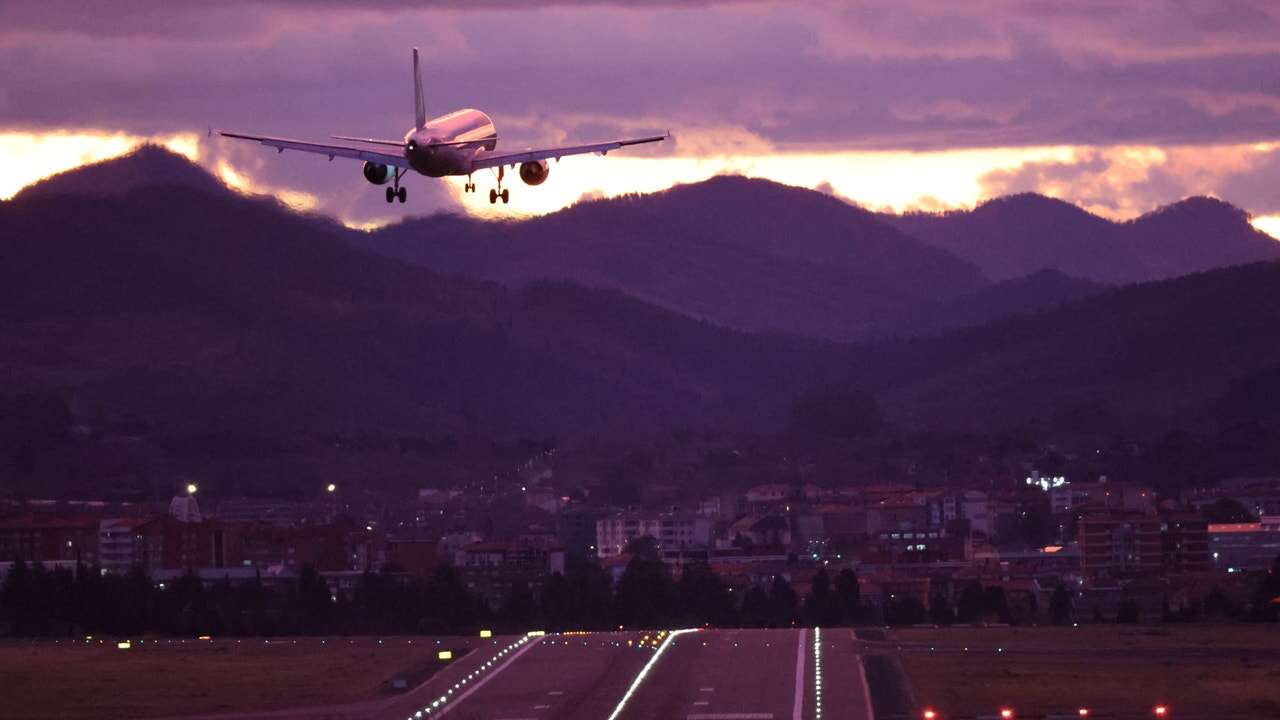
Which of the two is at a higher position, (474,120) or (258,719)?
(474,120)

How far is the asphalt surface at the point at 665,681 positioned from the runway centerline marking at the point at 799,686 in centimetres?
4

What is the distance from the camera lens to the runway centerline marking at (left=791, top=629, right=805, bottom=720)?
97.2 m

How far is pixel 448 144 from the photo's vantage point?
87062 millimetres

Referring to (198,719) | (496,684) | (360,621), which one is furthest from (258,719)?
(360,621)

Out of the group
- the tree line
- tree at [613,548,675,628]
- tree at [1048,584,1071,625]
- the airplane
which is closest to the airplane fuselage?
the airplane

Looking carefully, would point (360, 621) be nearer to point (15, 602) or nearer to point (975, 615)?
point (15, 602)

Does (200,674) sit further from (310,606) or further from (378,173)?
(310,606)

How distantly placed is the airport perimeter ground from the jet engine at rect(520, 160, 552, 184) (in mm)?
20749

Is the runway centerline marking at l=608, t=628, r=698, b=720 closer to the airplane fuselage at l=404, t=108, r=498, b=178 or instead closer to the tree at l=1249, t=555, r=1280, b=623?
the airplane fuselage at l=404, t=108, r=498, b=178

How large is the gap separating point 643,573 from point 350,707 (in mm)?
81235

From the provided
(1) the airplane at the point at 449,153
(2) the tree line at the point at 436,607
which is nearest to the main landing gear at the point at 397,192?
(1) the airplane at the point at 449,153

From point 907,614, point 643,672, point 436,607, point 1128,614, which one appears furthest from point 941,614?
point 643,672

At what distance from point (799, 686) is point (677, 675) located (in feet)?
25.4

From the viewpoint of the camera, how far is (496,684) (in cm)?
11206
